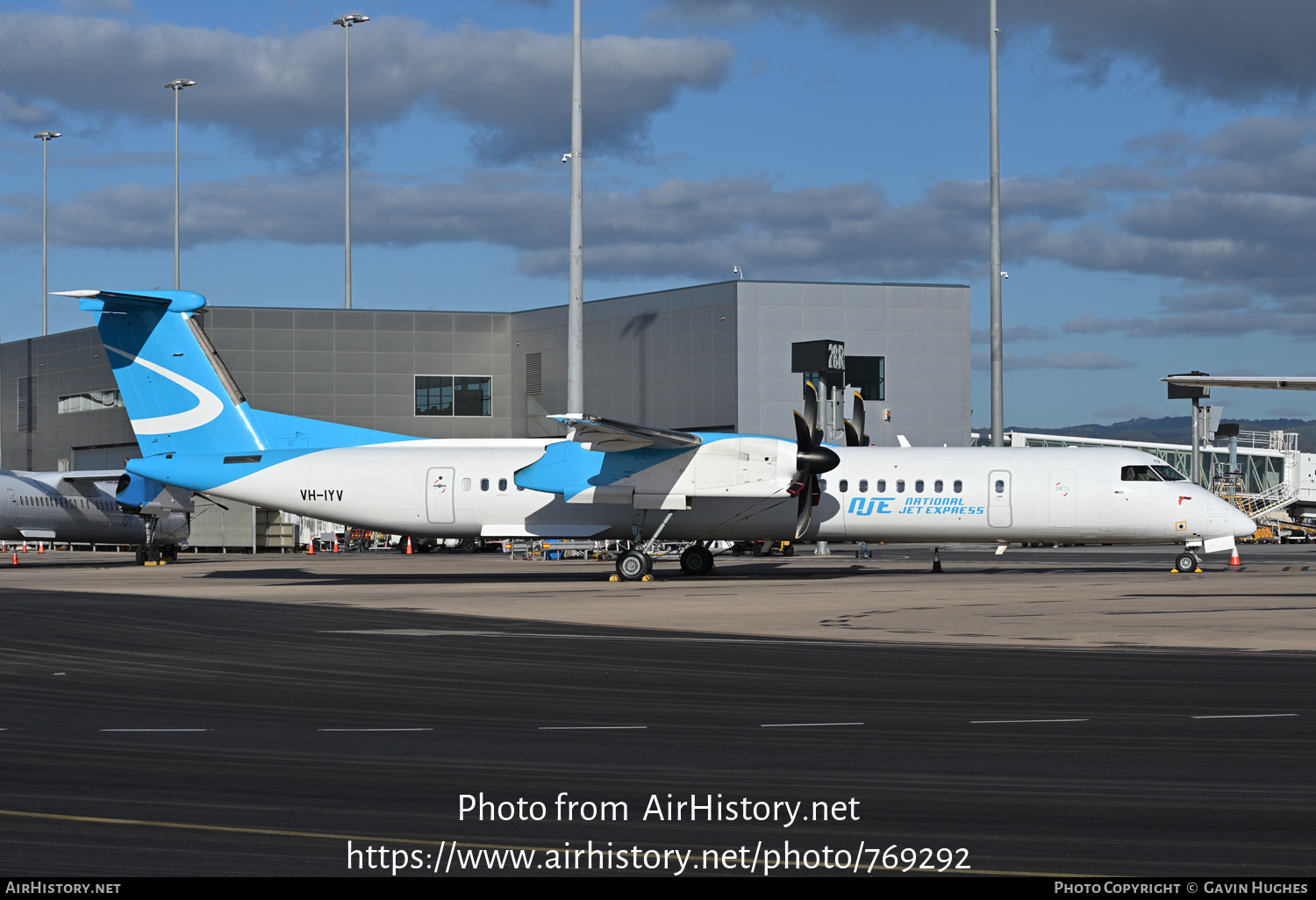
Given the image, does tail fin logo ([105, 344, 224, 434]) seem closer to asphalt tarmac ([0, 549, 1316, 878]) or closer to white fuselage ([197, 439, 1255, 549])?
white fuselage ([197, 439, 1255, 549])

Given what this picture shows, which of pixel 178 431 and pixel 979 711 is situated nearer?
pixel 979 711

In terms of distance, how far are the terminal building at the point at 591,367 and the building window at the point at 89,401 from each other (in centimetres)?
12

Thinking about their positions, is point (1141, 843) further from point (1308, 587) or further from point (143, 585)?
point (143, 585)

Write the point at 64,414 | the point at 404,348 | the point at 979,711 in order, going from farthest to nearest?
1. the point at 64,414
2. the point at 404,348
3. the point at 979,711

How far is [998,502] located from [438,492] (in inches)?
554

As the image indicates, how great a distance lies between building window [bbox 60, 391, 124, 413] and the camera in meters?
73.1

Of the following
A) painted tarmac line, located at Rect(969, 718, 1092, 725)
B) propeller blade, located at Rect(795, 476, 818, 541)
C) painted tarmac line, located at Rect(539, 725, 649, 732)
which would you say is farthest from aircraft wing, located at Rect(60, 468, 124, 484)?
painted tarmac line, located at Rect(969, 718, 1092, 725)

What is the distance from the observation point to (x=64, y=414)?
3051 inches

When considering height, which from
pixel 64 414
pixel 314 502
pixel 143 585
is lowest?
pixel 143 585

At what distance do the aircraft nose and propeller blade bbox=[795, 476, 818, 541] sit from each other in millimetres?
10172
